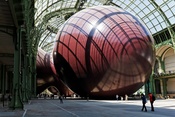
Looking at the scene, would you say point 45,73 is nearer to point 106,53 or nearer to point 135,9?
point 106,53

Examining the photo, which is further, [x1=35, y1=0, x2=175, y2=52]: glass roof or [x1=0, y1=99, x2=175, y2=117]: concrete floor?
[x1=35, y1=0, x2=175, y2=52]: glass roof

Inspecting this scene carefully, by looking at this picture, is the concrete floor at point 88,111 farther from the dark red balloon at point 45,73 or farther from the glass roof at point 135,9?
the glass roof at point 135,9

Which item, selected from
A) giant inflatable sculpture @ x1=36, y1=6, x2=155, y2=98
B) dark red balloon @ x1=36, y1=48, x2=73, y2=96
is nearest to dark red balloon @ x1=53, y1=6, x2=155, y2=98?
giant inflatable sculpture @ x1=36, y1=6, x2=155, y2=98

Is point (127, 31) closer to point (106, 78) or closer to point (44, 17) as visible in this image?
point (106, 78)

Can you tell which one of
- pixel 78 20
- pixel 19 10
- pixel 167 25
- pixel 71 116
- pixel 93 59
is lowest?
pixel 71 116

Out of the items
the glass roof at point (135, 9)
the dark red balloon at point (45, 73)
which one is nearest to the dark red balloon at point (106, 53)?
the dark red balloon at point (45, 73)

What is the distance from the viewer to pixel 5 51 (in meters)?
27.4

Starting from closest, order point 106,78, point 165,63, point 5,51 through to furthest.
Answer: point 106,78 → point 5,51 → point 165,63

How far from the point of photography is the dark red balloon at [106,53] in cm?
2311

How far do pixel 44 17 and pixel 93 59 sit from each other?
25707 mm

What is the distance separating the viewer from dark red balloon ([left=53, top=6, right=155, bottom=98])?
23109 mm

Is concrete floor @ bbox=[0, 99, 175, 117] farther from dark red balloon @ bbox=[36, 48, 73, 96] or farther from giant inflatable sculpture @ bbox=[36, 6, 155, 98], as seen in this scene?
dark red balloon @ bbox=[36, 48, 73, 96]

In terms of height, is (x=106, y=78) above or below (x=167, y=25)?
below

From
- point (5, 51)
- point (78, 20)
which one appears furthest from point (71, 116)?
point (5, 51)
